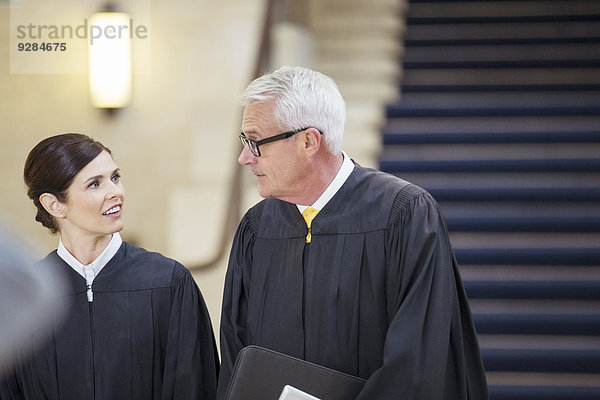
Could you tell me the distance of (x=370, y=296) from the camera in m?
2.38

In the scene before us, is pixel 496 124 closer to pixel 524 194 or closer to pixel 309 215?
pixel 524 194

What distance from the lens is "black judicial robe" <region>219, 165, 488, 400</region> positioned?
223 cm

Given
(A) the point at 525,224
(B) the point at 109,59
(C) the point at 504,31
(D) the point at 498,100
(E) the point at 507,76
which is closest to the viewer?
(B) the point at 109,59

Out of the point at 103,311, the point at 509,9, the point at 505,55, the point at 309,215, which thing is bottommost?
the point at 103,311

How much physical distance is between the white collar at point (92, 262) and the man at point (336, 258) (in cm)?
50

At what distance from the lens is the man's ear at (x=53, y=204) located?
2.67 meters

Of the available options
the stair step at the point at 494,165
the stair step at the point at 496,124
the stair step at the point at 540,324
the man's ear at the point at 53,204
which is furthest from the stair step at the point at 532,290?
the man's ear at the point at 53,204

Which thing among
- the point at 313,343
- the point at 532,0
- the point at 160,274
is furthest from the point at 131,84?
the point at 532,0

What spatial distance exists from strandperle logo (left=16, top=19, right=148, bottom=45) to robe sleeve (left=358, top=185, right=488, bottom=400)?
2223 mm

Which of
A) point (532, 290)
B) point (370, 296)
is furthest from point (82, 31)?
point (532, 290)

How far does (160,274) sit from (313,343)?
61cm

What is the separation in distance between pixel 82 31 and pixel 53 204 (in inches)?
68.0

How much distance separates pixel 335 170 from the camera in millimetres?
2523

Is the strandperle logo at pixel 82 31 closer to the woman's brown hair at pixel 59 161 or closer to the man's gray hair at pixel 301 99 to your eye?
the woman's brown hair at pixel 59 161
